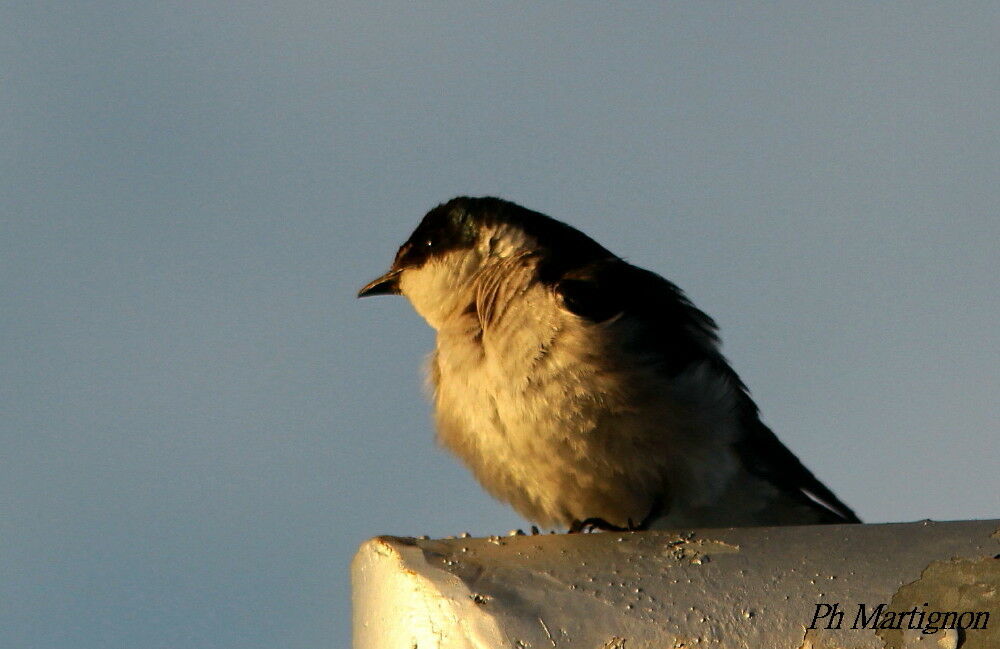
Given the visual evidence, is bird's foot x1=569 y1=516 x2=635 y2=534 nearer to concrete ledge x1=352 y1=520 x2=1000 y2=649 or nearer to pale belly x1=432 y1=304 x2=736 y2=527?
pale belly x1=432 y1=304 x2=736 y2=527

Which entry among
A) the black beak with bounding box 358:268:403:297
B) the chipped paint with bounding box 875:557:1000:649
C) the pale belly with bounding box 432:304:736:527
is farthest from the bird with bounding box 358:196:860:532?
the chipped paint with bounding box 875:557:1000:649

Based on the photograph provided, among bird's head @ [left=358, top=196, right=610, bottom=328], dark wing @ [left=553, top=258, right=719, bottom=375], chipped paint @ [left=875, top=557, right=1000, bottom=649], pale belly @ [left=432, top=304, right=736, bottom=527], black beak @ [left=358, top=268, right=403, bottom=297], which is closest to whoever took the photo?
chipped paint @ [left=875, top=557, right=1000, bottom=649]

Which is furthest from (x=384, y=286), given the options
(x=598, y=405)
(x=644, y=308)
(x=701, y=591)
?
(x=701, y=591)

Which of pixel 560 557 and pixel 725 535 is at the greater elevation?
pixel 725 535

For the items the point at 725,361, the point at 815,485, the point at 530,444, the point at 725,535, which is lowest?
the point at 725,535

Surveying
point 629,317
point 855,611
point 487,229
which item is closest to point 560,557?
point 855,611

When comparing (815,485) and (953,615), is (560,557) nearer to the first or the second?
(953,615)
